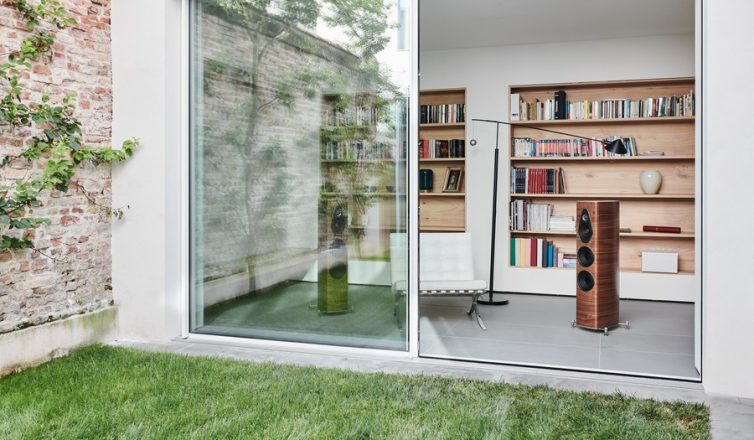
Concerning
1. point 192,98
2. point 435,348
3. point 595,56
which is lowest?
point 435,348

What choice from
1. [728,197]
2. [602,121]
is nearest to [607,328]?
[728,197]

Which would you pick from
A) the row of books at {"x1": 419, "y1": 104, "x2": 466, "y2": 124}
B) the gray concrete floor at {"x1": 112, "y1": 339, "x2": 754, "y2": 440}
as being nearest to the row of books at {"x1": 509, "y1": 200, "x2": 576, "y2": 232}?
the row of books at {"x1": 419, "y1": 104, "x2": 466, "y2": 124}

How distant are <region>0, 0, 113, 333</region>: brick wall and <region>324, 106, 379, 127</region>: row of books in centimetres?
166

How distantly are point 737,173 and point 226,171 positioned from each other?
3233 millimetres

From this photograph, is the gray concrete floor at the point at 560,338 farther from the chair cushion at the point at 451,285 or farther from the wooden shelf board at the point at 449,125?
the wooden shelf board at the point at 449,125

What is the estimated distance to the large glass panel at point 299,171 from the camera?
4.09 m

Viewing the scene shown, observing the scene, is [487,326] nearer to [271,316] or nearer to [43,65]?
[271,316]

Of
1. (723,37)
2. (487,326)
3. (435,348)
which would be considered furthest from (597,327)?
(723,37)

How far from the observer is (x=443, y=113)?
23.5ft

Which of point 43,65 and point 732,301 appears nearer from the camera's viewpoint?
point 732,301

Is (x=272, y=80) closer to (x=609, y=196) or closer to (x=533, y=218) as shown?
(x=533, y=218)

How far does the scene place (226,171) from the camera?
450 centimetres

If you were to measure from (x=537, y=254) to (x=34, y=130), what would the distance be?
5.00 metres

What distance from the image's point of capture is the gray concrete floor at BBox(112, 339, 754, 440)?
306 centimetres
